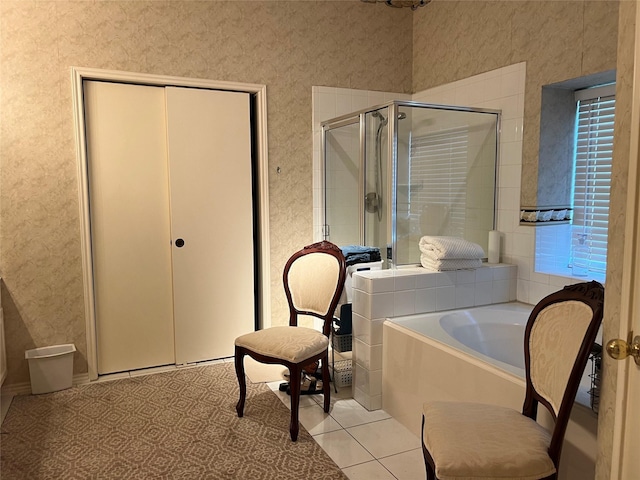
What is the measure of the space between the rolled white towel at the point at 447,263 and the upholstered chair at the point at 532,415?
108cm

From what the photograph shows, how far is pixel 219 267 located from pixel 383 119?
157 centimetres

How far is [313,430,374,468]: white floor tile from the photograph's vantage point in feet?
7.55

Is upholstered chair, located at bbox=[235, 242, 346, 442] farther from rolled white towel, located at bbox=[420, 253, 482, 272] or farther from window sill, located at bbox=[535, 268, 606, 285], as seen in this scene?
window sill, located at bbox=[535, 268, 606, 285]

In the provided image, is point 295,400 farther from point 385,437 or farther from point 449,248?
point 449,248

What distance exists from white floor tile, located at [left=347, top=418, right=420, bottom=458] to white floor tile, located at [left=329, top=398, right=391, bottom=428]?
0.15ft

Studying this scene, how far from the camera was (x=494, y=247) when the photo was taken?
10.8 ft

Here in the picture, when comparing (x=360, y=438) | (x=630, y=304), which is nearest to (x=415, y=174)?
(x=360, y=438)

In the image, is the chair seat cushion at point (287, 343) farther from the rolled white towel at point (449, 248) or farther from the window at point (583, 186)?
the window at point (583, 186)

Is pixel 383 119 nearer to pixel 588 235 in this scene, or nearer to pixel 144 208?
pixel 588 235

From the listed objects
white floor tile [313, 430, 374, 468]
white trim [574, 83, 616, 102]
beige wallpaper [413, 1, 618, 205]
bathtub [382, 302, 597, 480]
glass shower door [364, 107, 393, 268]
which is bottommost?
white floor tile [313, 430, 374, 468]

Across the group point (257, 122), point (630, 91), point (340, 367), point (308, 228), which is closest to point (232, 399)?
point (340, 367)

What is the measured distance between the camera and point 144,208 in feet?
11.1

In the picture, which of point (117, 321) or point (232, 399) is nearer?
point (232, 399)

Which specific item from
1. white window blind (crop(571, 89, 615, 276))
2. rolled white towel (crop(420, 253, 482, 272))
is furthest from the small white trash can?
white window blind (crop(571, 89, 615, 276))
